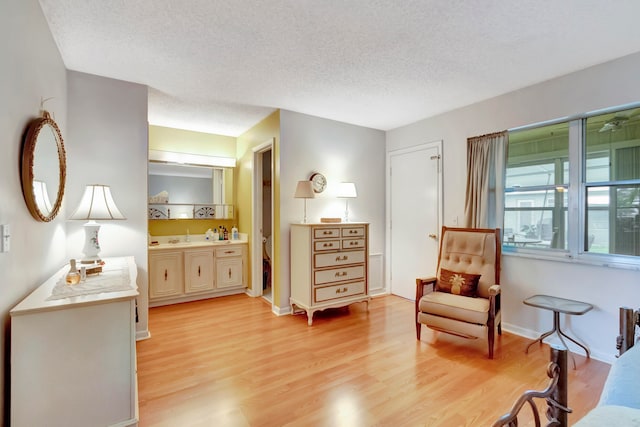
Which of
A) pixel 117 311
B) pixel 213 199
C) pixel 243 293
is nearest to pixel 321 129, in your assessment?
pixel 213 199

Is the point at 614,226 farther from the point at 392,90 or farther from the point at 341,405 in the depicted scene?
the point at 341,405

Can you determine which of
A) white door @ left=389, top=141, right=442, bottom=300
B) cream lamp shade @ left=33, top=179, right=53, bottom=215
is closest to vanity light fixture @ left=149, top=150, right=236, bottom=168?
cream lamp shade @ left=33, top=179, right=53, bottom=215

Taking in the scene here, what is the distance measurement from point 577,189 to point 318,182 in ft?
8.78

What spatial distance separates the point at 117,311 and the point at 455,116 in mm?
3833

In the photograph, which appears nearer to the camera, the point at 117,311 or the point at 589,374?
the point at 117,311

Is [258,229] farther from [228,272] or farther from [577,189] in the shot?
[577,189]

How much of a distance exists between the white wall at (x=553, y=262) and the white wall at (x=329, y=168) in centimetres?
106

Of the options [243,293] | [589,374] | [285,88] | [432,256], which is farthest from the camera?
[243,293]

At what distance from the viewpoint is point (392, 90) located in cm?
309

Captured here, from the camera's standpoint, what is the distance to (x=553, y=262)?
2.83 metres

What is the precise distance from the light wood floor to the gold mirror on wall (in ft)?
4.62

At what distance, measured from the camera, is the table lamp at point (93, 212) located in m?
2.23

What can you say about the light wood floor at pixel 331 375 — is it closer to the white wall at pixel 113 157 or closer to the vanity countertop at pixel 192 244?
the white wall at pixel 113 157

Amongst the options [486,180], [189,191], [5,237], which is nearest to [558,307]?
[486,180]
